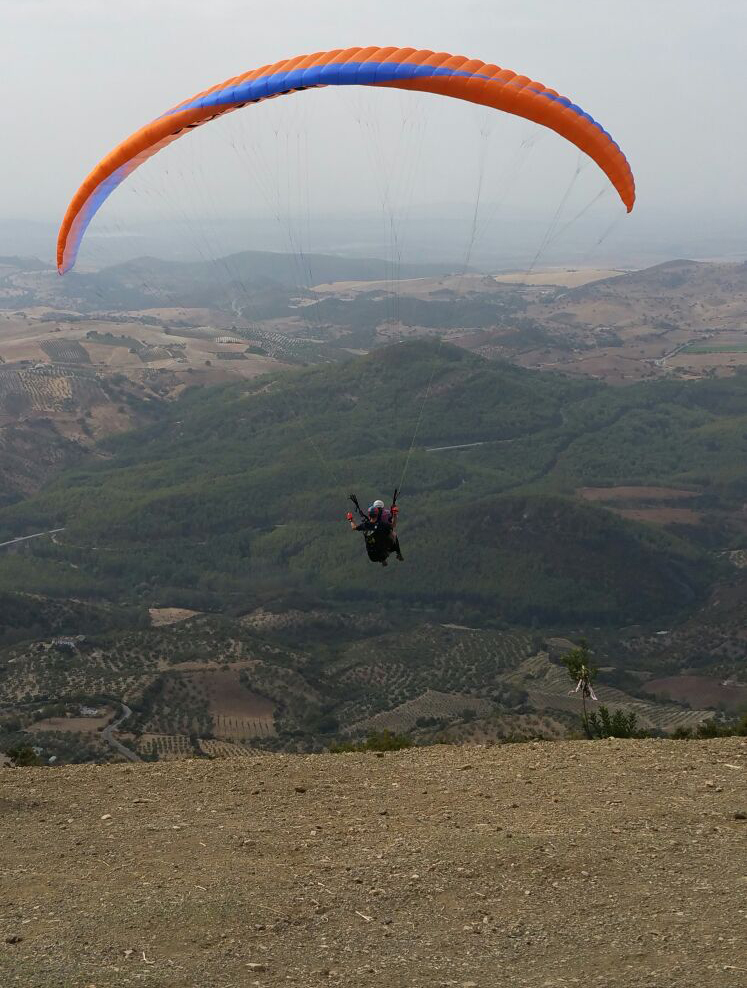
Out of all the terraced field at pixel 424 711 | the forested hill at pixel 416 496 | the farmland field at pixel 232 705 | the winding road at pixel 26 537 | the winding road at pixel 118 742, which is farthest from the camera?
the winding road at pixel 26 537

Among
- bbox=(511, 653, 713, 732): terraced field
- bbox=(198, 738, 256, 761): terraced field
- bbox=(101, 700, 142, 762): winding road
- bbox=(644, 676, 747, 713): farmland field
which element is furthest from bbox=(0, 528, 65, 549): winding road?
bbox=(644, 676, 747, 713): farmland field

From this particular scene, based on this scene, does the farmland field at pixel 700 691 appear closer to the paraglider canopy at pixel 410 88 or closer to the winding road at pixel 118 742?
the winding road at pixel 118 742

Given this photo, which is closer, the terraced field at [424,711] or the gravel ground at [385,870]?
the gravel ground at [385,870]

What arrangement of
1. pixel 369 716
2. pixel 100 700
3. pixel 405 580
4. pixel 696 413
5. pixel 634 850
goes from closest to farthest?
pixel 634 850
pixel 100 700
pixel 369 716
pixel 405 580
pixel 696 413

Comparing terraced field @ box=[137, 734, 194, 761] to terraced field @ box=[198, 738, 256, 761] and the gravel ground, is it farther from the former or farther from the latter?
Result: the gravel ground

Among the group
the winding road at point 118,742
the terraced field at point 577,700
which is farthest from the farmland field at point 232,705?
the terraced field at point 577,700

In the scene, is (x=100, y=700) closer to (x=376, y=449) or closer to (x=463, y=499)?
(x=463, y=499)

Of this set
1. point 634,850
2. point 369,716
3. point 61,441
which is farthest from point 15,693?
point 61,441
